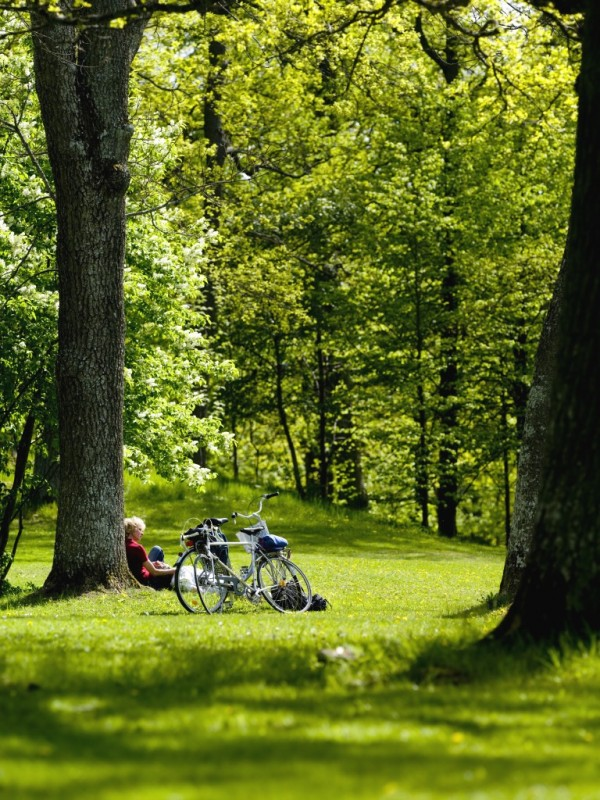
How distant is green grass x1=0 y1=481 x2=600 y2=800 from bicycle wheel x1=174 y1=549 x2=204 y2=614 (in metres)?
2.77

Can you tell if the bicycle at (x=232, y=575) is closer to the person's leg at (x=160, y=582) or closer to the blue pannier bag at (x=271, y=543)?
the blue pannier bag at (x=271, y=543)

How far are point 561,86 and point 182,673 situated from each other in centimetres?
1213

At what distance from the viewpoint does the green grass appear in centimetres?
439

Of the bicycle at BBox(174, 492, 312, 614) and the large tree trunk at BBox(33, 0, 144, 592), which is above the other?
the large tree trunk at BBox(33, 0, 144, 592)

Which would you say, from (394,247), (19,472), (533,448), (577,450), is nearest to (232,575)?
(533,448)

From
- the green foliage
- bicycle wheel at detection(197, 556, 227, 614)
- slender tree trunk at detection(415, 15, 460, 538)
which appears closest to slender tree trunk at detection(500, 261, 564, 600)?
bicycle wheel at detection(197, 556, 227, 614)

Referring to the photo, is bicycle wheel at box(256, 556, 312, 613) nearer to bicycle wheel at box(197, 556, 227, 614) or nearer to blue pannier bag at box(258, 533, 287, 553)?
blue pannier bag at box(258, 533, 287, 553)

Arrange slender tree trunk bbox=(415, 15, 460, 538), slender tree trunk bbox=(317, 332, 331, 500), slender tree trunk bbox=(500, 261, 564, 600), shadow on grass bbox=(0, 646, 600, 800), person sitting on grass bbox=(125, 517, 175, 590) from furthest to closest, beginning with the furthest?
1. slender tree trunk bbox=(317, 332, 331, 500)
2. slender tree trunk bbox=(415, 15, 460, 538)
3. person sitting on grass bbox=(125, 517, 175, 590)
4. slender tree trunk bbox=(500, 261, 564, 600)
5. shadow on grass bbox=(0, 646, 600, 800)

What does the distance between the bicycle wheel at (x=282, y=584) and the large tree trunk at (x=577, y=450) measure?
7068mm

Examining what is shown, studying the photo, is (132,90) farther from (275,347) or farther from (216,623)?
(216,623)

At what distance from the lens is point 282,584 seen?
14.4 meters

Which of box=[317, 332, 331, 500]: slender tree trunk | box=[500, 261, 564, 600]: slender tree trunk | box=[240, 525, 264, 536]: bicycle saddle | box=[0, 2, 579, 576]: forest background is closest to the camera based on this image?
box=[500, 261, 564, 600]: slender tree trunk

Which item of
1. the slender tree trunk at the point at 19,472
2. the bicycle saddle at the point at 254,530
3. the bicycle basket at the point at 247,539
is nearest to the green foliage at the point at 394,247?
the slender tree trunk at the point at 19,472

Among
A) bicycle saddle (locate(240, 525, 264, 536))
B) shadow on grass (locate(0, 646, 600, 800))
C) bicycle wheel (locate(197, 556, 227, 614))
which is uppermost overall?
bicycle saddle (locate(240, 525, 264, 536))
